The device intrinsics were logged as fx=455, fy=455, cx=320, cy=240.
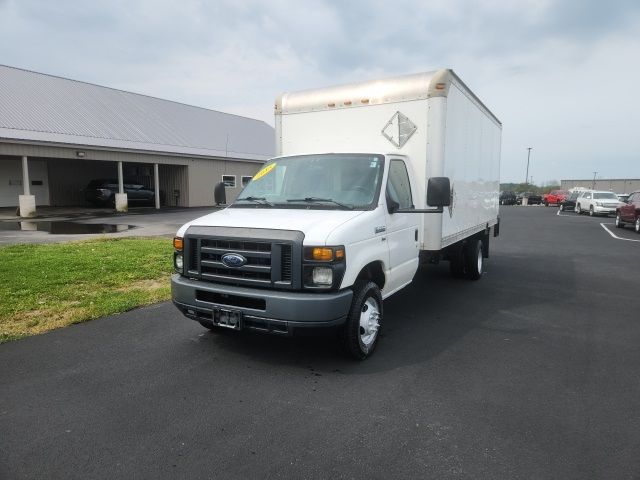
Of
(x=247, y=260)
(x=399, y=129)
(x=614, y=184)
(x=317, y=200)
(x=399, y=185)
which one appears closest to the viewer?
(x=247, y=260)

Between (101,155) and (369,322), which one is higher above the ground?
(101,155)

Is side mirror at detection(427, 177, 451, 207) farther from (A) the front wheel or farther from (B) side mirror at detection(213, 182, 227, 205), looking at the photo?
(B) side mirror at detection(213, 182, 227, 205)

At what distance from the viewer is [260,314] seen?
4.05 meters

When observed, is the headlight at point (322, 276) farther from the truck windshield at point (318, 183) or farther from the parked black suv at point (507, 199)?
the parked black suv at point (507, 199)

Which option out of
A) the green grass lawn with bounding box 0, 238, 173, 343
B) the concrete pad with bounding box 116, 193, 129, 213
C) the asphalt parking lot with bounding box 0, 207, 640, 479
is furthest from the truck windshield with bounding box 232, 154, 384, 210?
the concrete pad with bounding box 116, 193, 129, 213

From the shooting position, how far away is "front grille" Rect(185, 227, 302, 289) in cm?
403

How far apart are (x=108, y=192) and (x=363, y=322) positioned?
76.9 feet

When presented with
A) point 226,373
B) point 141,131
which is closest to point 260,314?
point 226,373

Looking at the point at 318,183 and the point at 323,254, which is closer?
the point at 323,254

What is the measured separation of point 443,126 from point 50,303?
585 cm

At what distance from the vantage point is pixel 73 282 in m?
7.65

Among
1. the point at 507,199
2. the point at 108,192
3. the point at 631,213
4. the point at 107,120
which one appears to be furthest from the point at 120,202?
the point at 507,199

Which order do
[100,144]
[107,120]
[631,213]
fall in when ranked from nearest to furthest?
1. [631,213]
2. [100,144]
3. [107,120]

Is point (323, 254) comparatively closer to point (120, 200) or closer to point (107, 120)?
point (120, 200)
